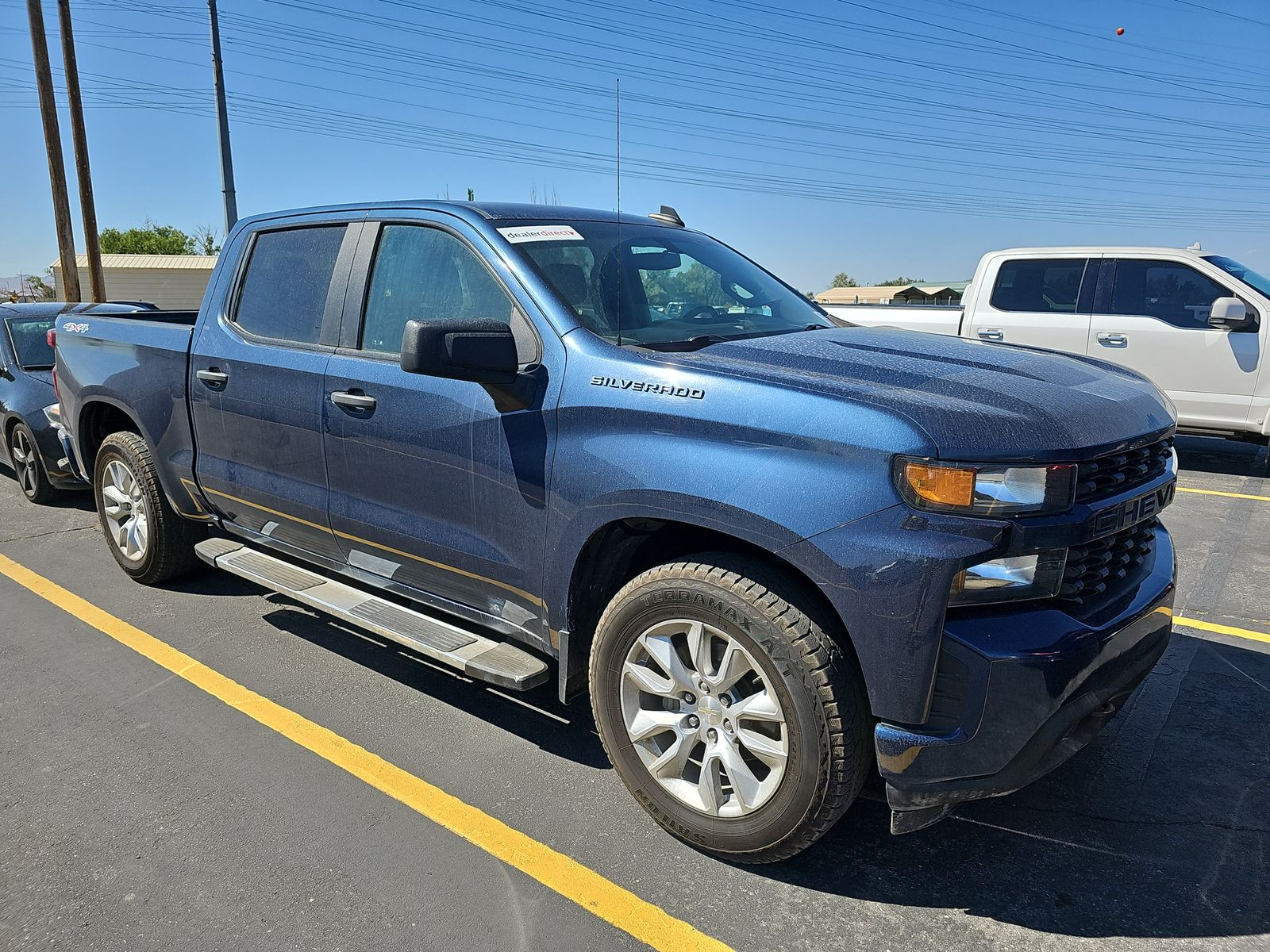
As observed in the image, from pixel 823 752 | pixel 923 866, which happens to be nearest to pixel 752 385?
pixel 823 752

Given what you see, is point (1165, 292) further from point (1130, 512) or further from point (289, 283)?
point (289, 283)

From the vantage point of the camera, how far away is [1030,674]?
220 cm

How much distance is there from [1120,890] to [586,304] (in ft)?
7.77

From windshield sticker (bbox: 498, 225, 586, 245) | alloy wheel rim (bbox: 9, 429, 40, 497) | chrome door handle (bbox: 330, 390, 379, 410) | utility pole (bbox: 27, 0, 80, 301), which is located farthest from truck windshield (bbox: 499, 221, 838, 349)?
utility pole (bbox: 27, 0, 80, 301)

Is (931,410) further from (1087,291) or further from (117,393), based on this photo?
(1087,291)

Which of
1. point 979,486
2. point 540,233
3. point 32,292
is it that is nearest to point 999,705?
point 979,486

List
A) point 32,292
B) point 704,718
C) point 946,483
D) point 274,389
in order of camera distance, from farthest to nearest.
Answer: point 32,292
point 274,389
point 704,718
point 946,483

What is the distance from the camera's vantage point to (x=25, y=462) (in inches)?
288

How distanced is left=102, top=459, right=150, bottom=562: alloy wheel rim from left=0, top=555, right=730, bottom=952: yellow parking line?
68 centimetres

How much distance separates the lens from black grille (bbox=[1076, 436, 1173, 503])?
2371 millimetres

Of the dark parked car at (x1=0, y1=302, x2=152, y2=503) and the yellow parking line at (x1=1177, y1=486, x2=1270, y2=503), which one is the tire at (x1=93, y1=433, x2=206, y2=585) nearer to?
the dark parked car at (x1=0, y1=302, x2=152, y2=503)

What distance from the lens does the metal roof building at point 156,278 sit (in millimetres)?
40250

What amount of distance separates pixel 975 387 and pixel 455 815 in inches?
81.1

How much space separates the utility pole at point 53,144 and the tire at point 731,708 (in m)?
17.4
